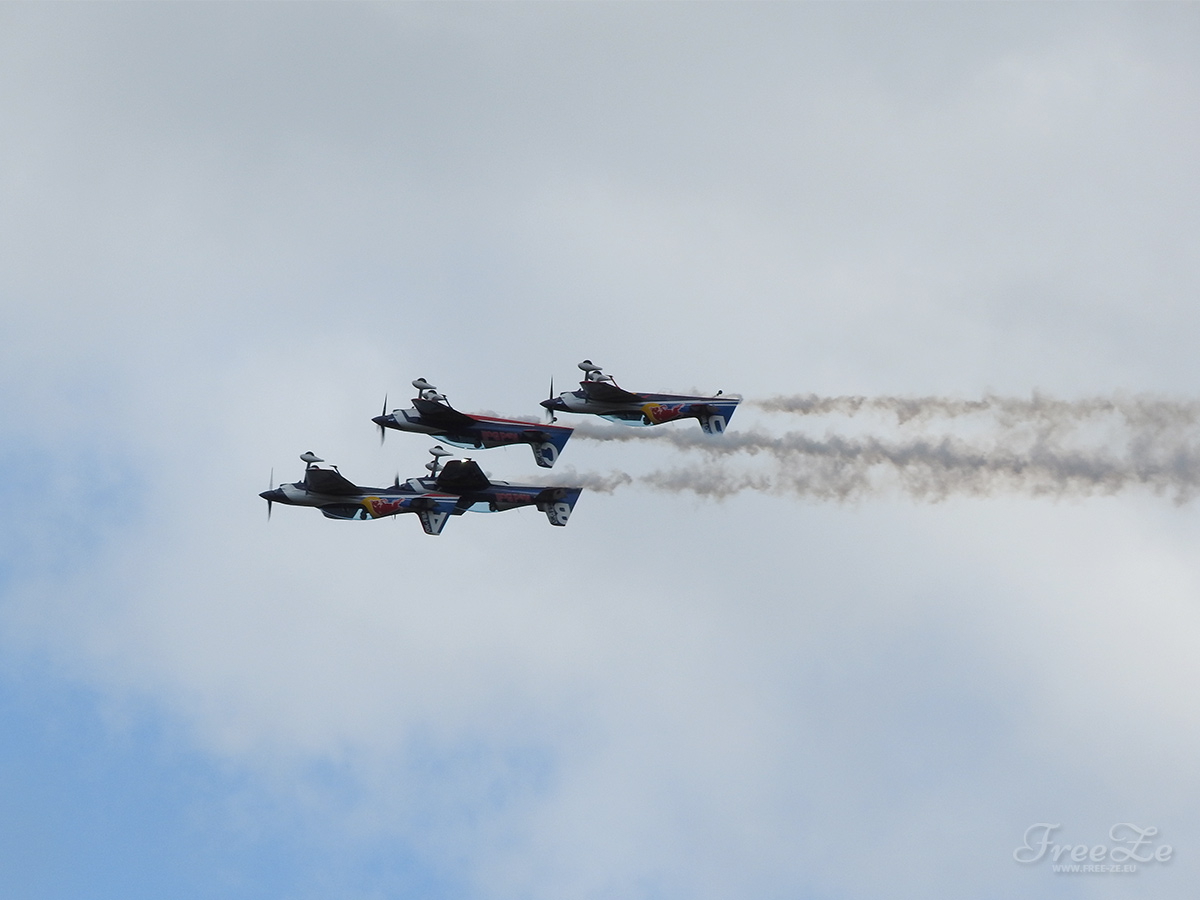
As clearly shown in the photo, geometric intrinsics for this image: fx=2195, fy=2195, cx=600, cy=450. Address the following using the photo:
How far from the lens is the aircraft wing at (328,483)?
123375 mm

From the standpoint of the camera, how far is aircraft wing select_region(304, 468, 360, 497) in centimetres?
12338

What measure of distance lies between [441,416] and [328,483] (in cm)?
979

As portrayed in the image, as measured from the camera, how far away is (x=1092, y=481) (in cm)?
12131

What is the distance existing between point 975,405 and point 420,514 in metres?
33.4

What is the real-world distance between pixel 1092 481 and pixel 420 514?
3751 centimetres

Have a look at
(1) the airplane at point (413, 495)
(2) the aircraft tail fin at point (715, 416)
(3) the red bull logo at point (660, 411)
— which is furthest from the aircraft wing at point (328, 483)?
(2) the aircraft tail fin at point (715, 416)

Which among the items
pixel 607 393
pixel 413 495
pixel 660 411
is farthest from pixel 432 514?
pixel 660 411

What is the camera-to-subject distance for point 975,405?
12962 centimetres

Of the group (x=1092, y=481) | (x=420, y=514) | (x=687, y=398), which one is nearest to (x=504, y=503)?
(x=420, y=514)

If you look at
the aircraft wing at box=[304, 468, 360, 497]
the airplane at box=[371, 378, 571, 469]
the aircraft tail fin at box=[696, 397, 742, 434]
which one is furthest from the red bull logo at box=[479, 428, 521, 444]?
the aircraft tail fin at box=[696, 397, 742, 434]

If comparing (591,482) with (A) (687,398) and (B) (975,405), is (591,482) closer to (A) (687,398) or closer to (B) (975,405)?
(A) (687,398)

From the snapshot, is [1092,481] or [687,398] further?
[687,398]

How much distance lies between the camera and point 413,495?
4902 inches

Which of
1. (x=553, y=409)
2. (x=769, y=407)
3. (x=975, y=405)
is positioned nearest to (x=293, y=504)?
(x=553, y=409)
